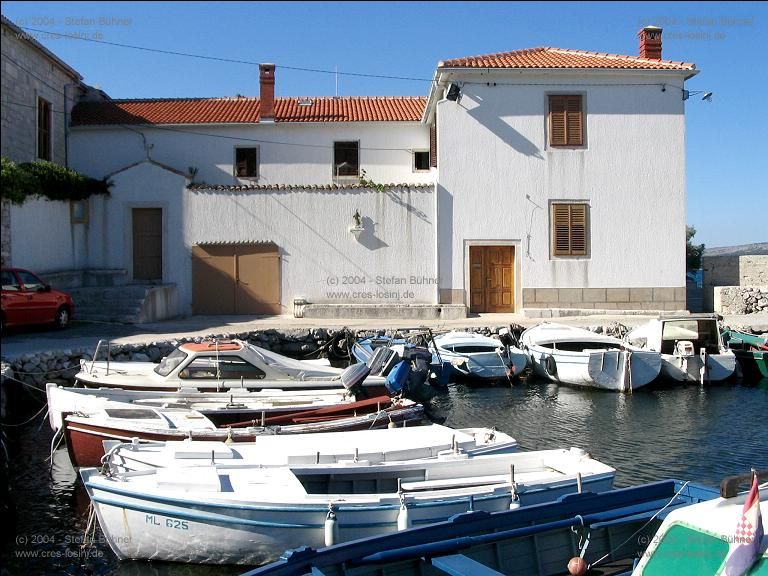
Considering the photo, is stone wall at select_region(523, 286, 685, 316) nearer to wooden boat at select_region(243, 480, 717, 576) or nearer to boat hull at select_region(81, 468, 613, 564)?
boat hull at select_region(81, 468, 613, 564)

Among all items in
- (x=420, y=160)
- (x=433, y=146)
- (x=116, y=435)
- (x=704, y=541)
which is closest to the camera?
(x=704, y=541)

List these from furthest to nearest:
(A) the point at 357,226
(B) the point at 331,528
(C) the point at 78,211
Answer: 1. (C) the point at 78,211
2. (A) the point at 357,226
3. (B) the point at 331,528

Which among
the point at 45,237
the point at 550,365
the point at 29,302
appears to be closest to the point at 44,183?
the point at 45,237

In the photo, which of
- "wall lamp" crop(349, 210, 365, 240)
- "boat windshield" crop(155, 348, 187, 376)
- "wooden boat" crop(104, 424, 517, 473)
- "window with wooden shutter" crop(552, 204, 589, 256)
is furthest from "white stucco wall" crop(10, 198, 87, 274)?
"window with wooden shutter" crop(552, 204, 589, 256)

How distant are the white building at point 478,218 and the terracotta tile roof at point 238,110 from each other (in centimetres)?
272

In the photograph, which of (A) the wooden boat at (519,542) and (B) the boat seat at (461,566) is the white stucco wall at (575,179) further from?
(B) the boat seat at (461,566)

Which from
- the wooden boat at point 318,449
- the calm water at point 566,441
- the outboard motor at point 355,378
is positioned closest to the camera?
the calm water at point 566,441

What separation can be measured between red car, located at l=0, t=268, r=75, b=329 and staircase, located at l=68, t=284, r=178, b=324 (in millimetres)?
2196

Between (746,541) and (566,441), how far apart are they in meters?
8.87

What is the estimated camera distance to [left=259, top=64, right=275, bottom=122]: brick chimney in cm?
2716

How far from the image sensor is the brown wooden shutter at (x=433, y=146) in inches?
1052

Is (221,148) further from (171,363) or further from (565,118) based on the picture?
(171,363)

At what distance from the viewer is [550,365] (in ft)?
62.9

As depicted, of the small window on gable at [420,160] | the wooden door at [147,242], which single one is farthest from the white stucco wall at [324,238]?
the small window on gable at [420,160]
